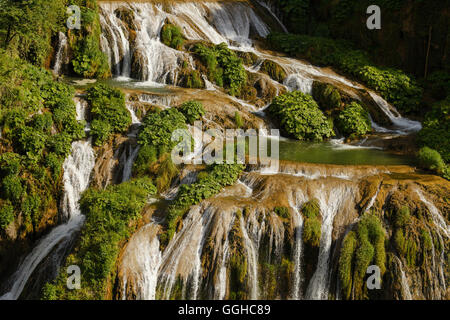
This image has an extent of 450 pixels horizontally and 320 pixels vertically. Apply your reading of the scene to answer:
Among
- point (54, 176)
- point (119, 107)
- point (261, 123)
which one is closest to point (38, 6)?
point (119, 107)

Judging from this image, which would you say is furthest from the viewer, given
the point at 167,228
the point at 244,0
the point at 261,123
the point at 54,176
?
the point at 244,0

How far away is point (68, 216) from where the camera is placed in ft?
47.1

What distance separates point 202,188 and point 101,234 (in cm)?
291

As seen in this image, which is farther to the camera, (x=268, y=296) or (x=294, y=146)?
(x=294, y=146)

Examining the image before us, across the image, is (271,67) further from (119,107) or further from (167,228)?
(167,228)

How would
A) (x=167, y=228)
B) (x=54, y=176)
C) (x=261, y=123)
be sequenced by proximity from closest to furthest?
(x=167, y=228), (x=54, y=176), (x=261, y=123)

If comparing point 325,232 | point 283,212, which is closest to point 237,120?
point 283,212

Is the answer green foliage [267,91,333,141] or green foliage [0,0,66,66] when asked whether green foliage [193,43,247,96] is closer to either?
green foliage [267,91,333,141]

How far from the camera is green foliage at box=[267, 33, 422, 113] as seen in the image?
20.8 meters

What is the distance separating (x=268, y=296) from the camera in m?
11.7

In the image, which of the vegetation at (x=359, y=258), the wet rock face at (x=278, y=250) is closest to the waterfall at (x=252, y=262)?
the wet rock face at (x=278, y=250)

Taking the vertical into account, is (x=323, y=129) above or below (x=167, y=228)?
above

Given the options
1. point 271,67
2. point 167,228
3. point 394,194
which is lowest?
point 167,228

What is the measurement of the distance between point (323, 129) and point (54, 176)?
9.71 meters
